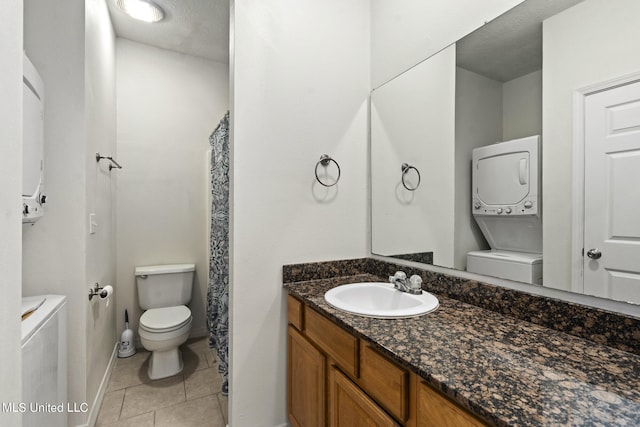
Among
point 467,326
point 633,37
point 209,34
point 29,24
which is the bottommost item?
point 467,326

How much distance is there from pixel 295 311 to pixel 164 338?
1.26m

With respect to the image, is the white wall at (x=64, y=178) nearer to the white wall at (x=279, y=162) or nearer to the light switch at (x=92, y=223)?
the light switch at (x=92, y=223)

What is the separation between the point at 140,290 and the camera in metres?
2.59

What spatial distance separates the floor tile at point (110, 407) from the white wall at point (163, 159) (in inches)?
30.5

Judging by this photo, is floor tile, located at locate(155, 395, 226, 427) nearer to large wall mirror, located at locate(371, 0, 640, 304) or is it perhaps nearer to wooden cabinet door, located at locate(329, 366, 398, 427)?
wooden cabinet door, located at locate(329, 366, 398, 427)

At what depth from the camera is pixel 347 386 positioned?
107cm

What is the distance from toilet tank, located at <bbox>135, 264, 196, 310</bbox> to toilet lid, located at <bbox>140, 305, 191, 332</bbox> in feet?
0.41

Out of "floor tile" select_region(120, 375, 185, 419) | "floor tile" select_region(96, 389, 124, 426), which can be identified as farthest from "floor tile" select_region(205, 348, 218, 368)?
"floor tile" select_region(96, 389, 124, 426)

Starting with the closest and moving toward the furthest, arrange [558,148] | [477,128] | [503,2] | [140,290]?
[558,148]
[503,2]
[477,128]
[140,290]

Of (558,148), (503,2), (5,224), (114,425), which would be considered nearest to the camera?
(5,224)

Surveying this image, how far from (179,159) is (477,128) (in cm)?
260

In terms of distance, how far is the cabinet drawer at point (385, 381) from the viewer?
82cm

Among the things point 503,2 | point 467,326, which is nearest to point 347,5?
point 503,2

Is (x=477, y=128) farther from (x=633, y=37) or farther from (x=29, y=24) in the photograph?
(x=29, y=24)
